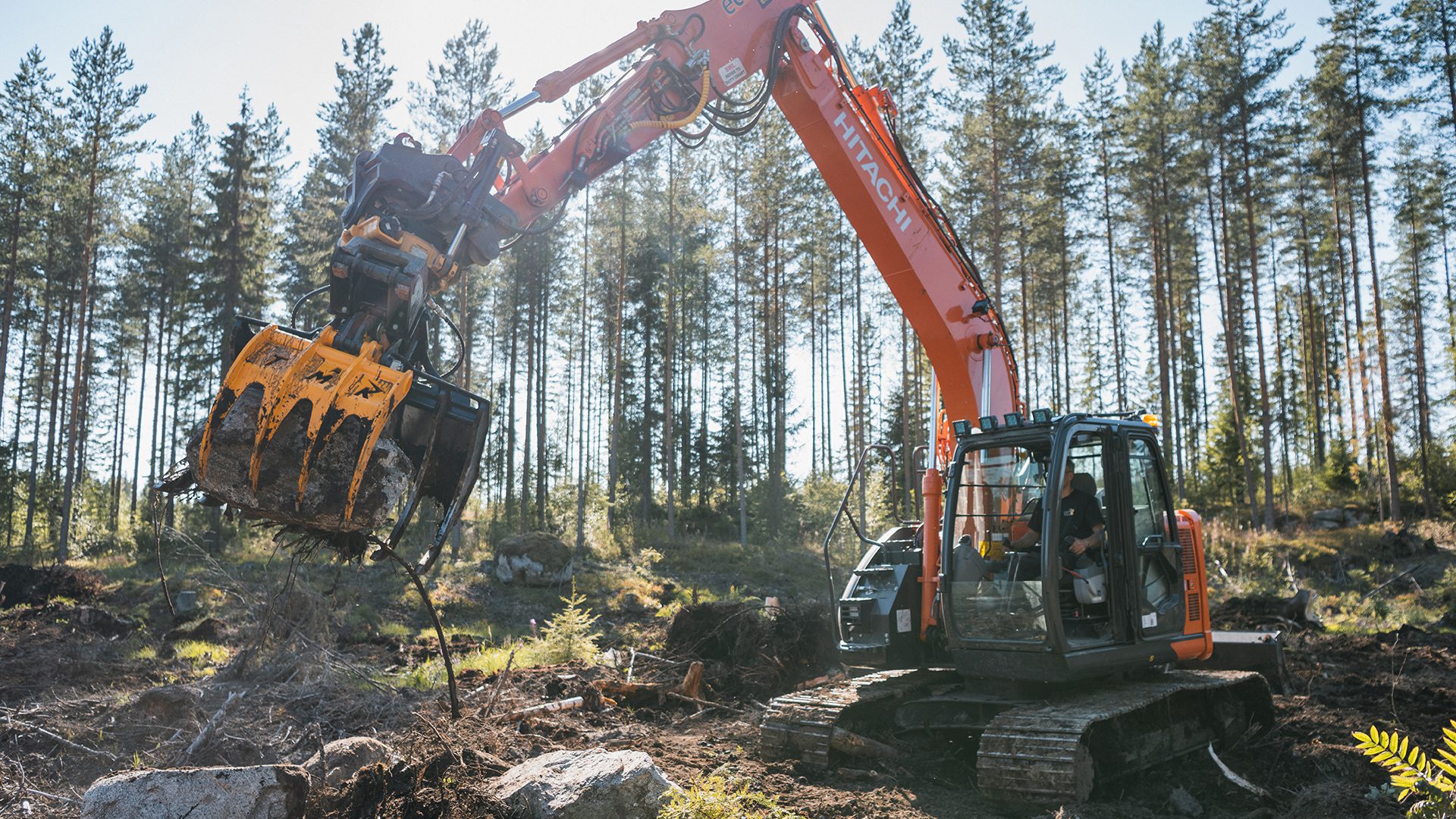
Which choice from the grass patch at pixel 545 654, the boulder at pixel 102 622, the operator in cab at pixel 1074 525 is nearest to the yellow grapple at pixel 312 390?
the operator in cab at pixel 1074 525

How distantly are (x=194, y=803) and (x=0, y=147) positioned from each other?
2645 cm

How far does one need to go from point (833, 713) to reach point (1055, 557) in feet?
5.52

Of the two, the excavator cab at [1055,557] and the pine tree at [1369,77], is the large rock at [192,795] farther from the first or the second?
the pine tree at [1369,77]

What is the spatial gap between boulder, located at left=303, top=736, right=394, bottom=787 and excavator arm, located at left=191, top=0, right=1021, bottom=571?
4.82ft

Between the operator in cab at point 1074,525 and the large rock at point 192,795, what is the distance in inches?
164

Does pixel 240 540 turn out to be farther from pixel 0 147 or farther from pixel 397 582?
pixel 0 147

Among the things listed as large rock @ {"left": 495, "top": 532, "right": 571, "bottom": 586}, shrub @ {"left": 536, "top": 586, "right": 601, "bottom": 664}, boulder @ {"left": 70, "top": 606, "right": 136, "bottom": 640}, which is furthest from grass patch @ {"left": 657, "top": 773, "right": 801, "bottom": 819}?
large rock @ {"left": 495, "top": 532, "right": 571, "bottom": 586}

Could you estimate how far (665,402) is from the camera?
87.1ft

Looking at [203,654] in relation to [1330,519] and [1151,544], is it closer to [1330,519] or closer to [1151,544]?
[1151,544]

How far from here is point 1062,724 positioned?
16.2 feet

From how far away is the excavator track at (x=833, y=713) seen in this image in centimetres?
573

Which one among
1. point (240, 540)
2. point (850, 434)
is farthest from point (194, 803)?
point (850, 434)

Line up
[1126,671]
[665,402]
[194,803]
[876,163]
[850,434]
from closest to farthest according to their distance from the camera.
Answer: [194,803]
[1126,671]
[876,163]
[665,402]
[850,434]

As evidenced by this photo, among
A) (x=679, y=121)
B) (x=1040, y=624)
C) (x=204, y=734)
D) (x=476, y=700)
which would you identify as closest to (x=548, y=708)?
(x=476, y=700)
